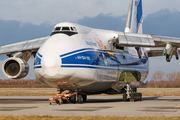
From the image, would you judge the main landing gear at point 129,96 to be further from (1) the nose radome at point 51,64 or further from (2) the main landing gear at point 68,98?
(1) the nose radome at point 51,64

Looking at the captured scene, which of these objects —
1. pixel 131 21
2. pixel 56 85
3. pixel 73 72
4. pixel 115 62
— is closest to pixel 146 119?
pixel 73 72

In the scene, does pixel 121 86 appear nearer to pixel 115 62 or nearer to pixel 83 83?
pixel 115 62

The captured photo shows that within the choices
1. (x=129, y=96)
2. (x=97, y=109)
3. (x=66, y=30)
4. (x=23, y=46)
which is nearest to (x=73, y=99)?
(x=66, y=30)

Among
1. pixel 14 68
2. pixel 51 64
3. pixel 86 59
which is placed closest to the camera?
pixel 51 64

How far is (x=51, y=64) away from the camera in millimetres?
20453

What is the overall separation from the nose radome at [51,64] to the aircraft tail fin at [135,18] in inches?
611

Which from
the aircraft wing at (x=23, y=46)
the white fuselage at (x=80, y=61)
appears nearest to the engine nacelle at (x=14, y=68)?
the aircraft wing at (x=23, y=46)

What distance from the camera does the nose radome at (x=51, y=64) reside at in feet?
67.2

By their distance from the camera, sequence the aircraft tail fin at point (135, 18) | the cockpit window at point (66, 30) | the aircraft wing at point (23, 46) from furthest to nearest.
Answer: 1. the aircraft tail fin at point (135, 18)
2. the aircraft wing at point (23, 46)
3. the cockpit window at point (66, 30)

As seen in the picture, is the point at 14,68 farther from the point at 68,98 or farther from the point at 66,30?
the point at 66,30

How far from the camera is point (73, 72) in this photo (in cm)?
2106

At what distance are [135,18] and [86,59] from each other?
54.7ft

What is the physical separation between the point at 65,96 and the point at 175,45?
11.0 metres

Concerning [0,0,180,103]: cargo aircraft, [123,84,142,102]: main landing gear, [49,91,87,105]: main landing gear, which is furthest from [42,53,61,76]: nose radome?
[123,84,142,102]: main landing gear
